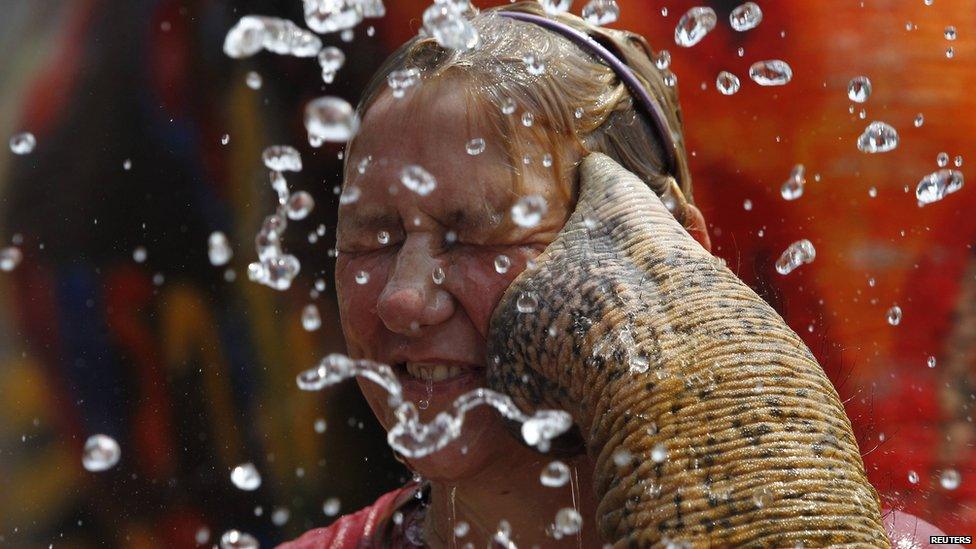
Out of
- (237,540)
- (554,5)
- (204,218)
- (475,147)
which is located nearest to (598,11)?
(554,5)

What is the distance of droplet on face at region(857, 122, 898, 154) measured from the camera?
2.26 metres

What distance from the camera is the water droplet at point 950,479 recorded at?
97.4 inches

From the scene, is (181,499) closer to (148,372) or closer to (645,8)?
(148,372)

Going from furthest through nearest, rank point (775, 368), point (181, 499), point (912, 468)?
point (181, 499) → point (912, 468) → point (775, 368)

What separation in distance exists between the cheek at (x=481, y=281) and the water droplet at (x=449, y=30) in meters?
0.30

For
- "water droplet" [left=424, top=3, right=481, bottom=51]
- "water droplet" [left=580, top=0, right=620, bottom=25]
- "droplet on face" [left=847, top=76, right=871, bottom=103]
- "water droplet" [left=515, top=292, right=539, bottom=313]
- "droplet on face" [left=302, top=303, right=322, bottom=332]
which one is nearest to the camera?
"water droplet" [left=515, top=292, right=539, bottom=313]

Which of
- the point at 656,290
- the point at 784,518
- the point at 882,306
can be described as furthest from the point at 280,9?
the point at 784,518

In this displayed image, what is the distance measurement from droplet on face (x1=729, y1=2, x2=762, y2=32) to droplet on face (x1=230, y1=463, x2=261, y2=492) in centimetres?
149

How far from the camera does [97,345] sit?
2539 mm

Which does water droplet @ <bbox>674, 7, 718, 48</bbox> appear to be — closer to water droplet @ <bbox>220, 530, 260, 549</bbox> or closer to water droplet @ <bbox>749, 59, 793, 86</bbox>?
water droplet @ <bbox>749, 59, 793, 86</bbox>

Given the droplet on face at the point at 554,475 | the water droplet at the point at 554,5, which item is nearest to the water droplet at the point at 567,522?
the droplet on face at the point at 554,475

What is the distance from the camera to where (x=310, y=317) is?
2.78 meters

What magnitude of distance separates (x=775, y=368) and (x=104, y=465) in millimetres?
1874

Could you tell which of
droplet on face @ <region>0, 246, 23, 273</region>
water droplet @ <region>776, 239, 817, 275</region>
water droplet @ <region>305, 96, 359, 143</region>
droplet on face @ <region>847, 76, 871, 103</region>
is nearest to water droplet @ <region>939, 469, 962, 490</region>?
water droplet @ <region>776, 239, 817, 275</region>
